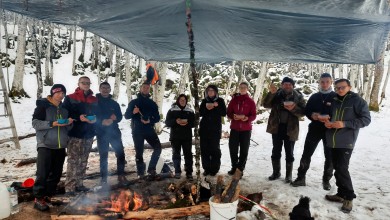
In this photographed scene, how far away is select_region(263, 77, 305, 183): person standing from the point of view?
5.74 meters

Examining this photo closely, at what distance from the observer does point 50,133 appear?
4.76 meters

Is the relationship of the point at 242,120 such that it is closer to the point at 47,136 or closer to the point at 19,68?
the point at 47,136

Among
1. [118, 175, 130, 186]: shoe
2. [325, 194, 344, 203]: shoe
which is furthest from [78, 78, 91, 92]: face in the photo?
[325, 194, 344, 203]: shoe

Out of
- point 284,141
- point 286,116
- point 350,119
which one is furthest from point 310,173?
point 350,119

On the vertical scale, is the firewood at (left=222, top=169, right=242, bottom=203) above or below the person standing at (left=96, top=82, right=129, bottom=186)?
below

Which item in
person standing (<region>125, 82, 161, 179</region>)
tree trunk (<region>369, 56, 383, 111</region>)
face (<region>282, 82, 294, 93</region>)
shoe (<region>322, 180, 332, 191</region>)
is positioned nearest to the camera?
shoe (<region>322, 180, 332, 191</region>)

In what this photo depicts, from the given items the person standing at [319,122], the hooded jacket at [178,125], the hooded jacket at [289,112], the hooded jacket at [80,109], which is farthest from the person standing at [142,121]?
the person standing at [319,122]

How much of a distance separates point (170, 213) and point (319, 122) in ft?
11.3

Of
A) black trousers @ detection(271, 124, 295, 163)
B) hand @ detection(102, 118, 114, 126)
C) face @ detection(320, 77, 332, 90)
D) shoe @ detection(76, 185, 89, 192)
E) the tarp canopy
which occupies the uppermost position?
the tarp canopy

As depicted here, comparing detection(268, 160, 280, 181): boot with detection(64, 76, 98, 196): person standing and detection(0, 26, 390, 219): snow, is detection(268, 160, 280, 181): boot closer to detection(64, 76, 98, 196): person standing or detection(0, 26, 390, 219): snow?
detection(0, 26, 390, 219): snow

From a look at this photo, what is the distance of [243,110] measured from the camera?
6.38 metres

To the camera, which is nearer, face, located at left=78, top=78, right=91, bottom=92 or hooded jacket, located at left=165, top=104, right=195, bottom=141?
face, located at left=78, top=78, right=91, bottom=92

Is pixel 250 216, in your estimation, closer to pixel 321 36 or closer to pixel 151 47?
pixel 321 36

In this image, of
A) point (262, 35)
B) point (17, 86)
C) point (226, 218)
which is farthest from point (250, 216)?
point (17, 86)
